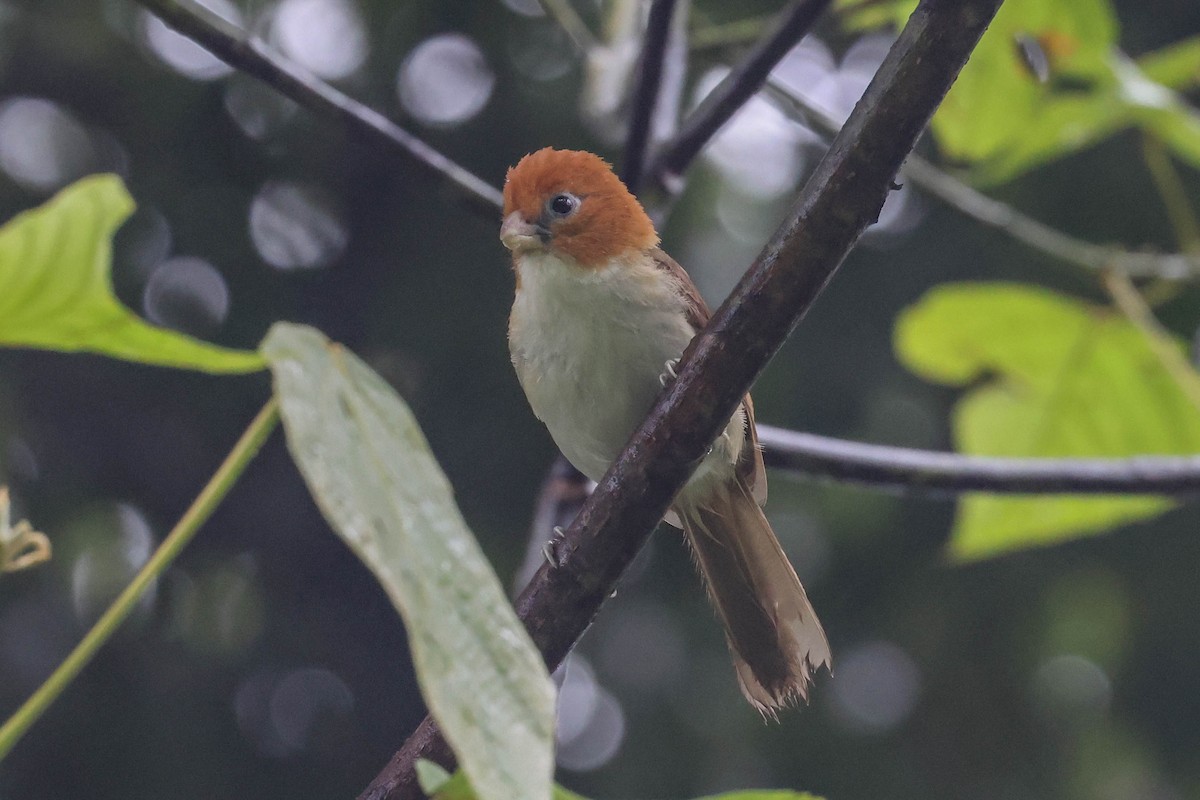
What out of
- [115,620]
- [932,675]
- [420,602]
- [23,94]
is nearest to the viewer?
[420,602]

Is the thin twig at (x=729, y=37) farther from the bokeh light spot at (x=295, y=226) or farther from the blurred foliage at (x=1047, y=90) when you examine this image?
the bokeh light spot at (x=295, y=226)

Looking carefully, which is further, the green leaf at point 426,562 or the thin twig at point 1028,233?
the thin twig at point 1028,233

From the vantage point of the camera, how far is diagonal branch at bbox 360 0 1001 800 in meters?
1.00

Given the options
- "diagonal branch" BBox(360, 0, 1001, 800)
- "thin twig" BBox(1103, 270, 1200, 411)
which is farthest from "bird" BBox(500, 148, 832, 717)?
"diagonal branch" BBox(360, 0, 1001, 800)

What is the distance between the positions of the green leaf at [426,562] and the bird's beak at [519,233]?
1.74m

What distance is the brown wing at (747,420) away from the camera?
227 centimetres

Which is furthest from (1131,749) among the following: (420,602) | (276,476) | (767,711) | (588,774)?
(420,602)

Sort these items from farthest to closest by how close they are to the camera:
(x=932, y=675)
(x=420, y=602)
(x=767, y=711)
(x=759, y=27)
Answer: (x=932, y=675)
(x=759, y=27)
(x=767, y=711)
(x=420, y=602)

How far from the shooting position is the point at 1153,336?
203 centimetres

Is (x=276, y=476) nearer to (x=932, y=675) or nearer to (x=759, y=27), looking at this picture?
(x=932, y=675)

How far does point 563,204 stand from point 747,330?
5.06 feet

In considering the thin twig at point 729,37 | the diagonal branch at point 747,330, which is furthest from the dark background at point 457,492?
the diagonal branch at point 747,330

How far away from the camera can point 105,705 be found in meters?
6.29

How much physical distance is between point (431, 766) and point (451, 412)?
5.66 metres
